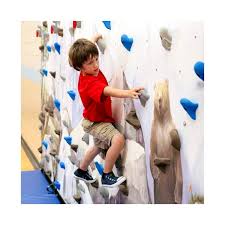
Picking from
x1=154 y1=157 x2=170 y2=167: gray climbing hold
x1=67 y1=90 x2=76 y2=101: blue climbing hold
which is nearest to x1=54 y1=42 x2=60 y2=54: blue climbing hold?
x1=67 y1=90 x2=76 y2=101: blue climbing hold

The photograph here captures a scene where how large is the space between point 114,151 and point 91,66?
0.28 metres

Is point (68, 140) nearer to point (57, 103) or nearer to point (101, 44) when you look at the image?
point (57, 103)

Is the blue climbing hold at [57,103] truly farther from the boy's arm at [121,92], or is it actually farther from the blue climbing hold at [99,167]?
the boy's arm at [121,92]

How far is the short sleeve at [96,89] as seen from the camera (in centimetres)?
132

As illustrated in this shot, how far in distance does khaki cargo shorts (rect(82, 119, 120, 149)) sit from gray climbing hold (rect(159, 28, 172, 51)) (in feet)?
1.18

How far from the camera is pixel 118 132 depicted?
1.35 meters

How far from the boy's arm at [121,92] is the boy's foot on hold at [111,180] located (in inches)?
10.8

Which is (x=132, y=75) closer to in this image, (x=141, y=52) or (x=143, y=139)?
(x=141, y=52)

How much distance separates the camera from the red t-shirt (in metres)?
1.33

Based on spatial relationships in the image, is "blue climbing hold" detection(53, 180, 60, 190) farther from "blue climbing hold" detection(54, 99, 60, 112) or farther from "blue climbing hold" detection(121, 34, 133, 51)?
"blue climbing hold" detection(121, 34, 133, 51)

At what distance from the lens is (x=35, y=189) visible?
6.17 feet
